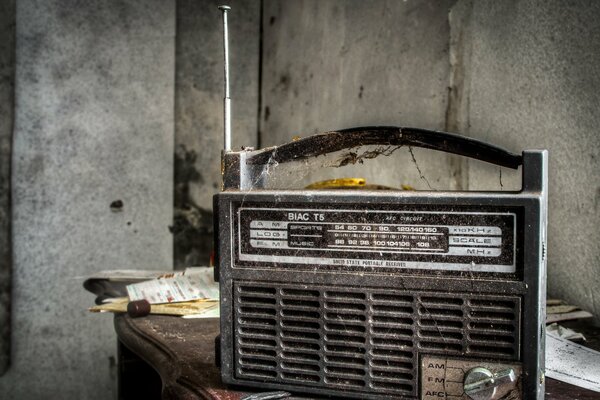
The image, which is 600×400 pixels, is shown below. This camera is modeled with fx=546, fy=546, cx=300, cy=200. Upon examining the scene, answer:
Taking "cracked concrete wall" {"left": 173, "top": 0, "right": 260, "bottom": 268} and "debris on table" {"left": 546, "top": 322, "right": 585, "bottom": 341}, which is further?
"cracked concrete wall" {"left": 173, "top": 0, "right": 260, "bottom": 268}

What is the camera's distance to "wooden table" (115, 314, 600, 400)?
0.75 m

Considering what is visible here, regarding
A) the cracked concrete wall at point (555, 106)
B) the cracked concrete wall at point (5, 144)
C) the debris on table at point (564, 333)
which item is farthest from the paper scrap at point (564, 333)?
the cracked concrete wall at point (5, 144)

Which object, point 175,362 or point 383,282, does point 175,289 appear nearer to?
point 175,362

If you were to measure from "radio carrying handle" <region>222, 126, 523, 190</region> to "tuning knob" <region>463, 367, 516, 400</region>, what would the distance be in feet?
0.84

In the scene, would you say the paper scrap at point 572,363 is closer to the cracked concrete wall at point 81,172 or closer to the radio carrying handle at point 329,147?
the radio carrying handle at point 329,147

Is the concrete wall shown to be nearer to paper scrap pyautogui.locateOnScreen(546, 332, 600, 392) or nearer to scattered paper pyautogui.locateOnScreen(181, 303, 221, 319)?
paper scrap pyautogui.locateOnScreen(546, 332, 600, 392)

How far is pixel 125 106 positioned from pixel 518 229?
2264 mm

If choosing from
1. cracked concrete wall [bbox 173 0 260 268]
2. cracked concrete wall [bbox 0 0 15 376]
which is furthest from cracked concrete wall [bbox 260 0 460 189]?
cracked concrete wall [bbox 0 0 15 376]

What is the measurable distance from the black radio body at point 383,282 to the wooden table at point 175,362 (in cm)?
6

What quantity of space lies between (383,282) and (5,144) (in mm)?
2192

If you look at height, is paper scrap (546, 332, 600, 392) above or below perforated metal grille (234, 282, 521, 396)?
below

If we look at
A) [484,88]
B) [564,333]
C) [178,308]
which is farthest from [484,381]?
[484,88]

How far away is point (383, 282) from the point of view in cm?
68

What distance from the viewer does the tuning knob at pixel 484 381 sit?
63 cm
